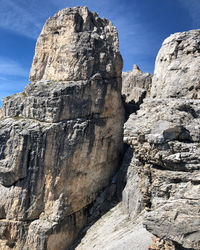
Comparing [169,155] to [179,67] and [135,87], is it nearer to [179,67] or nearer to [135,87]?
[179,67]

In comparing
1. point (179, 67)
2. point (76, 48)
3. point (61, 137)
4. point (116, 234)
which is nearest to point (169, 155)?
point (179, 67)

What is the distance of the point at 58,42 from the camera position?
31578 millimetres

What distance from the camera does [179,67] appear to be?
20.6 meters

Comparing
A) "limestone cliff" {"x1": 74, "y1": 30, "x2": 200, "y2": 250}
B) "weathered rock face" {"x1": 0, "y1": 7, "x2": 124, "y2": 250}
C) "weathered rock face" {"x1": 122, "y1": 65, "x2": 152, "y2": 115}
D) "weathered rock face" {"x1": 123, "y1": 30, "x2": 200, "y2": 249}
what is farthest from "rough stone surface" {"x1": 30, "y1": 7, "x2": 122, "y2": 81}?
"weathered rock face" {"x1": 123, "y1": 30, "x2": 200, "y2": 249}

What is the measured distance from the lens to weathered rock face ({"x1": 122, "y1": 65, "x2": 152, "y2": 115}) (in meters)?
39.7

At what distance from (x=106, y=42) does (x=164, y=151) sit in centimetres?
2106

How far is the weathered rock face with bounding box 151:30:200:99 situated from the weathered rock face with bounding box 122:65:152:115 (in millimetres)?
15249

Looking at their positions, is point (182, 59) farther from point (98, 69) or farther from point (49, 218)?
point (49, 218)

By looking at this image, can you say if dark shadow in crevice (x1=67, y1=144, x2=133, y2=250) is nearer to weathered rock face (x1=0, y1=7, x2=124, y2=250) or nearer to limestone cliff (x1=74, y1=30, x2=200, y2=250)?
weathered rock face (x1=0, y1=7, x2=124, y2=250)

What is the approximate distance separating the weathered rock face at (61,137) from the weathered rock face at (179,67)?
10129 millimetres

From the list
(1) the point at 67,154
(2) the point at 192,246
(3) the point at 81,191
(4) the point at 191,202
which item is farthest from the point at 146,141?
(3) the point at 81,191

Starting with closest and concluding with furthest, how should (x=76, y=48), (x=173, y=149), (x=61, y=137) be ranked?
(x=173, y=149), (x=61, y=137), (x=76, y=48)

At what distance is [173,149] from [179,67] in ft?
28.9

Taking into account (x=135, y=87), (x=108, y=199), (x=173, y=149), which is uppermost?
(x=135, y=87)
